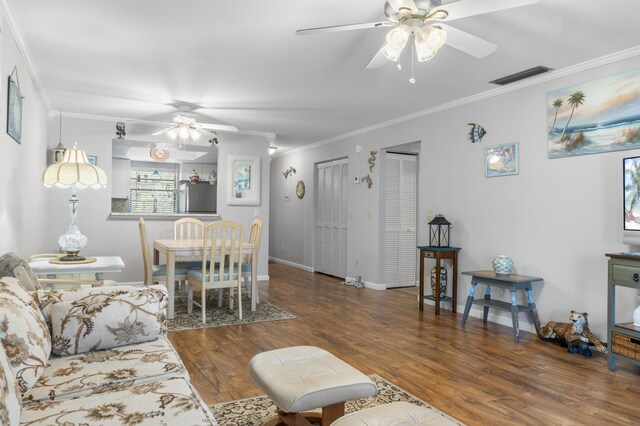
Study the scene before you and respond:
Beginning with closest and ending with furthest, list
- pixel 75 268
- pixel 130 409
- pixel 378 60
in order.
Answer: pixel 130 409, pixel 378 60, pixel 75 268

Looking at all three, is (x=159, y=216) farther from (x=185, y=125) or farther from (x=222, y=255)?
(x=222, y=255)

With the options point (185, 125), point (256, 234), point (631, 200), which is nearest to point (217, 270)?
point (256, 234)

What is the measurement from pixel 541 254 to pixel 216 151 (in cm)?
497

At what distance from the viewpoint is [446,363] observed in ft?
10.2

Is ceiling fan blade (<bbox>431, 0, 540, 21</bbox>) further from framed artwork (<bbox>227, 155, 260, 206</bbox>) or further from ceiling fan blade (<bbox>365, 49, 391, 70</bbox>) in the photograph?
framed artwork (<bbox>227, 155, 260, 206</bbox>)

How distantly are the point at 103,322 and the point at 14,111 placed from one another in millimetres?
2131

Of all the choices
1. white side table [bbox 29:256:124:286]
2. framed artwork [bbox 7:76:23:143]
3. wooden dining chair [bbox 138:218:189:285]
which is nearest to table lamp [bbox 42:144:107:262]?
white side table [bbox 29:256:124:286]

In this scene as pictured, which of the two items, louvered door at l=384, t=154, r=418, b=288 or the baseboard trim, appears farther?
the baseboard trim

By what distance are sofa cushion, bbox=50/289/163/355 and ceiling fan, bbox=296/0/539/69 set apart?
5.63ft

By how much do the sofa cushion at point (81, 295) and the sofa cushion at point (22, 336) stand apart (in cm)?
22

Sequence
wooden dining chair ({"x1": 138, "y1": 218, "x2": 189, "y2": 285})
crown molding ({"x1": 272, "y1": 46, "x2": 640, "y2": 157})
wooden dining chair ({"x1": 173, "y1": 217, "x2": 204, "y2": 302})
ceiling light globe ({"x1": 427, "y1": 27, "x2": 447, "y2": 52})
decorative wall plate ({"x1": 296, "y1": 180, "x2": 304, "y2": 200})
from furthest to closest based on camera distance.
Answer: decorative wall plate ({"x1": 296, "y1": 180, "x2": 304, "y2": 200}) → wooden dining chair ({"x1": 173, "y1": 217, "x2": 204, "y2": 302}) → wooden dining chair ({"x1": 138, "y1": 218, "x2": 189, "y2": 285}) → crown molding ({"x1": 272, "y1": 46, "x2": 640, "y2": 157}) → ceiling light globe ({"x1": 427, "y1": 27, "x2": 447, "y2": 52})

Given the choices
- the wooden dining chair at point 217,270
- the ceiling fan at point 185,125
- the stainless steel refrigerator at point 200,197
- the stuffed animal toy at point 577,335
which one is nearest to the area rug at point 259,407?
the stuffed animal toy at point 577,335

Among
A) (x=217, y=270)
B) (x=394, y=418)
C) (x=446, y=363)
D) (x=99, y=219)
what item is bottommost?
(x=446, y=363)

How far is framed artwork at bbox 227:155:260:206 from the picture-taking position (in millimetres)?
6582
